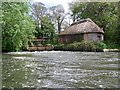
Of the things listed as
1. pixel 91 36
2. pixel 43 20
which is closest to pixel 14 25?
pixel 91 36

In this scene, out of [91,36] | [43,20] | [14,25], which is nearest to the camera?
[14,25]

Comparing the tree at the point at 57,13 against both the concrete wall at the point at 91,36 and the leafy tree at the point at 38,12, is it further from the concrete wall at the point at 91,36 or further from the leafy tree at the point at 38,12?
the concrete wall at the point at 91,36

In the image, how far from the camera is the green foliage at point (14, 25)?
41.3 feet

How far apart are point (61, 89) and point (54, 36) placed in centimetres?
2527

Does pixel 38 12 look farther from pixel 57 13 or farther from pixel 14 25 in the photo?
pixel 14 25

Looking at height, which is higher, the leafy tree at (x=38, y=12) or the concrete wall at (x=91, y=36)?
the leafy tree at (x=38, y=12)

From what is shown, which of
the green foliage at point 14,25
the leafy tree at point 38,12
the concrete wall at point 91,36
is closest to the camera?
the green foliage at point 14,25

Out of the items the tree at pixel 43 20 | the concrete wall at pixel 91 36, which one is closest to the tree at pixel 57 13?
the tree at pixel 43 20

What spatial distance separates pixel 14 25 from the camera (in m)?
12.8

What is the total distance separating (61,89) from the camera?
2.94 m

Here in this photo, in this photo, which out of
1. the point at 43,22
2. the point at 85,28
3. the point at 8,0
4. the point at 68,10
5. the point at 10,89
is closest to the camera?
the point at 10,89

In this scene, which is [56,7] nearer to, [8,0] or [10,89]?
[8,0]

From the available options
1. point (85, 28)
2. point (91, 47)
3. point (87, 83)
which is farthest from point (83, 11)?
point (87, 83)

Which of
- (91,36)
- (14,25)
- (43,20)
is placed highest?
(43,20)
